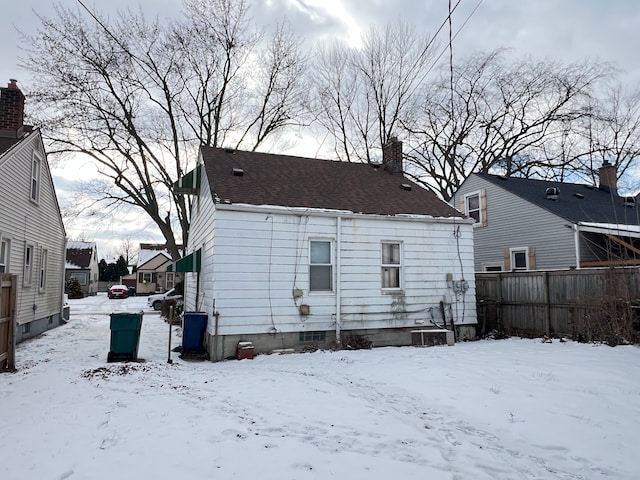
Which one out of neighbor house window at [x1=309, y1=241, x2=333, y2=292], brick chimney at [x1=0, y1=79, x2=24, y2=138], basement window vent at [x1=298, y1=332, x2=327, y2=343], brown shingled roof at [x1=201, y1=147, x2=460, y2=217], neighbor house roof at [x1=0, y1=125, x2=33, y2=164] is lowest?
basement window vent at [x1=298, y1=332, x2=327, y2=343]

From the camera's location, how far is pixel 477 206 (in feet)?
64.2

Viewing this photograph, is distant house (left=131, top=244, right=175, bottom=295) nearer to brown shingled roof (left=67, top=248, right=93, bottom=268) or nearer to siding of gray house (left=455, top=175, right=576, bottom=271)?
brown shingled roof (left=67, top=248, right=93, bottom=268)

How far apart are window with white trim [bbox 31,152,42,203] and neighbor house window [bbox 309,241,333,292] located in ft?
29.0

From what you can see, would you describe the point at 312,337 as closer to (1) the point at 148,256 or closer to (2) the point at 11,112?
(2) the point at 11,112

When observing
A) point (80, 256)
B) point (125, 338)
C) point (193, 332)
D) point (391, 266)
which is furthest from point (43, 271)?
point (80, 256)

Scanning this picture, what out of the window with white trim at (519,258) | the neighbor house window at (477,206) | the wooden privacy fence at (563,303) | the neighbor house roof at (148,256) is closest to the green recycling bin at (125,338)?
the wooden privacy fence at (563,303)

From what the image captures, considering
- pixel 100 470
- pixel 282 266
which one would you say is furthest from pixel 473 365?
pixel 100 470

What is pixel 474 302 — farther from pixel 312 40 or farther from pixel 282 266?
pixel 312 40

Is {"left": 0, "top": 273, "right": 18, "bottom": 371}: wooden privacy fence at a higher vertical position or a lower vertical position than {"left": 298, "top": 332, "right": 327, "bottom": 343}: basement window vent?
higher

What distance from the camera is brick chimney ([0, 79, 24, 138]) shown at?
38.9 ft

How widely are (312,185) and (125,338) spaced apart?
239 inches

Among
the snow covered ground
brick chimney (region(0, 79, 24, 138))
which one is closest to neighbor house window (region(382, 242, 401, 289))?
the snow covered ground

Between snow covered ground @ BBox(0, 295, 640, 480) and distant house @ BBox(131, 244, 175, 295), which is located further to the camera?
distant house @ BBox(131, 244, 175, 295)

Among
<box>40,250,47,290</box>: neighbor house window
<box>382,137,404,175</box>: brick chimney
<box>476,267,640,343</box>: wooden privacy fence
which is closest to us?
<box>476,267,640,343</box>: wooden privacy fence
